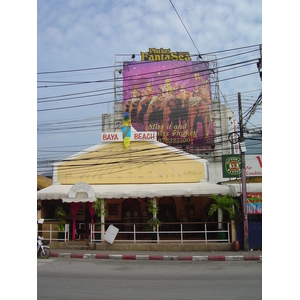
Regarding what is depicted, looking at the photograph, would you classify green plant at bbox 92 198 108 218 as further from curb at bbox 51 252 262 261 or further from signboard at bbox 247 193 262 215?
signboard at bbox 247 193 262 215

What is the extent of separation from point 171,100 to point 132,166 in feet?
68.6

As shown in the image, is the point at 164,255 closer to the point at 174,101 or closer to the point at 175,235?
the point at 175,235

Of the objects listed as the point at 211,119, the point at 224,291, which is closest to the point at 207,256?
the point at 224,291

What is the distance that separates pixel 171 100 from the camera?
3762 centimetres

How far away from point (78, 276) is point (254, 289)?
4047mm

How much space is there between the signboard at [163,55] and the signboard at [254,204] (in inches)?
1025

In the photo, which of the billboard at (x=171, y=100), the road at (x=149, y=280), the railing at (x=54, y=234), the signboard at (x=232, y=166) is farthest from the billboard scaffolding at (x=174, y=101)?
the road at (x=149, y=280)

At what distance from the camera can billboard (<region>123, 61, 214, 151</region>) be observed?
3656 centimetres

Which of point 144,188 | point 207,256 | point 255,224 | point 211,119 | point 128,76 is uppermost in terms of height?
point 128,76

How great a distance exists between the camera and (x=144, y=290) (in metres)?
6.84

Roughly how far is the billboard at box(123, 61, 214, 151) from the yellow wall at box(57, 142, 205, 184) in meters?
18.5

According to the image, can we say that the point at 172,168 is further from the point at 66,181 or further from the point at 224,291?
the point at 224,291

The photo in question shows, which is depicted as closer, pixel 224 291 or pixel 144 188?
pixel 224 291

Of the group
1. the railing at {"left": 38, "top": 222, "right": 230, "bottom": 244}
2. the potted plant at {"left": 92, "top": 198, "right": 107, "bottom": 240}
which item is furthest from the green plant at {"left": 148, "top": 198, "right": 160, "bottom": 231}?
the potted plant at {"left": 92, "top": 198, "right": 107, "bottom": 240}
